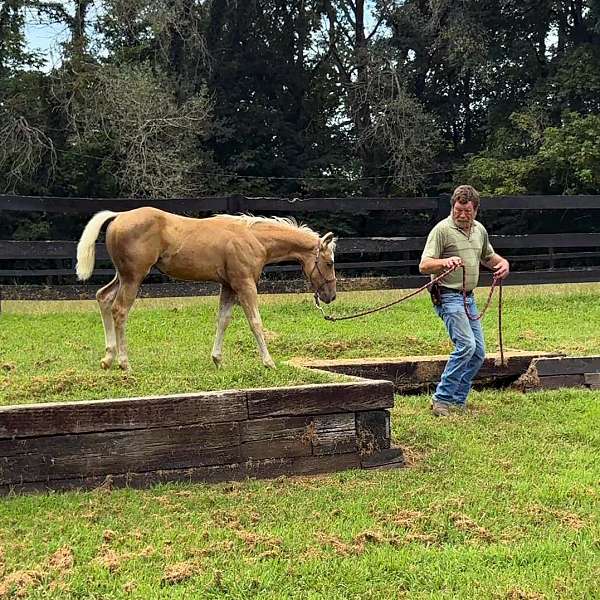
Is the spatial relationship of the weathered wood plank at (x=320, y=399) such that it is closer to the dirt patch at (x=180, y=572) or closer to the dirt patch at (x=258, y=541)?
the dirt patch at (x=258, y=541)

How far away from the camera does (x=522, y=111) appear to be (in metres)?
22.0

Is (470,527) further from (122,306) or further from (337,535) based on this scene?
(122,306)

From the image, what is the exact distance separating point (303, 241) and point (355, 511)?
3298mm

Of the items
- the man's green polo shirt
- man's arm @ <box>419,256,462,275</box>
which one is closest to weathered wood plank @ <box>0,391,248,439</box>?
man's arm @ <box>419,256,462,275</box>

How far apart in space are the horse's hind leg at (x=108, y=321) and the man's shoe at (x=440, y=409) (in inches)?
111

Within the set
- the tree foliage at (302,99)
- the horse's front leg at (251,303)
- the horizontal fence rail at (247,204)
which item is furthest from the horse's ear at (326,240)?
the tree foliage at (302,99)

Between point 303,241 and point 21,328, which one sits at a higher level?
point 303,241

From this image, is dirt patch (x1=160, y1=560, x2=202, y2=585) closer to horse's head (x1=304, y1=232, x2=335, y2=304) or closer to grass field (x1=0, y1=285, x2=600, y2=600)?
grass field (x1=0, y1=285, x2=600, y2=600)

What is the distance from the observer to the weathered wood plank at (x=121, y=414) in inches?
167

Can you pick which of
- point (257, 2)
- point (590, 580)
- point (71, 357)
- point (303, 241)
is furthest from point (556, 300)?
point (257, 2)

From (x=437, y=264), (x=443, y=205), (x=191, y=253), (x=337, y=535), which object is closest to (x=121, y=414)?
(x=337, y=535)

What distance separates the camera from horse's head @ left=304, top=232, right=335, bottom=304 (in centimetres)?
699

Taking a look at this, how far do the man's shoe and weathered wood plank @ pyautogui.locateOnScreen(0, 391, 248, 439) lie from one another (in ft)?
7.34

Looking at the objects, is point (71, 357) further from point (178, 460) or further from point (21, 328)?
point (178, 460)
